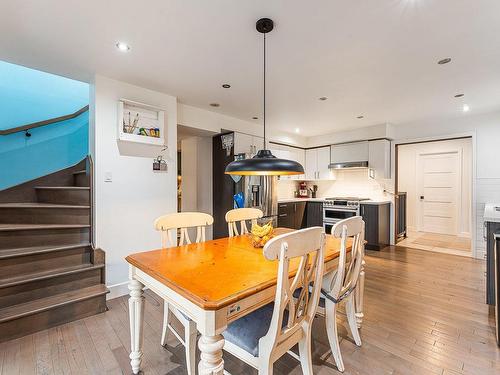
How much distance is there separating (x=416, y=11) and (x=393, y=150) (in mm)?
3704

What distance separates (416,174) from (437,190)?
0.61 metres

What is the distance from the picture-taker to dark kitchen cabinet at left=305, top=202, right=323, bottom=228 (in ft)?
17.5

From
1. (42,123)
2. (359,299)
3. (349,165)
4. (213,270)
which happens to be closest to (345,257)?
(359,299)

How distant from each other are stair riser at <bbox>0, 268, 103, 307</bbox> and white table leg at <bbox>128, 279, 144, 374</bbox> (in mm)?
1309

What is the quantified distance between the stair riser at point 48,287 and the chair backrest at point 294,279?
220cm

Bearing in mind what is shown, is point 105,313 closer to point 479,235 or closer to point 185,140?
point 185,140

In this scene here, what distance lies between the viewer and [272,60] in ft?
7.95

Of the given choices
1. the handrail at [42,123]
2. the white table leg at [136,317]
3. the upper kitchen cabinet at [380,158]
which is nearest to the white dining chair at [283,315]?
the white table leg at [136,317]

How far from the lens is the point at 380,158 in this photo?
191 inches

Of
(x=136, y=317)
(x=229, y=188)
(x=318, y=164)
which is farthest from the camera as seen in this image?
(x=318, y=164)

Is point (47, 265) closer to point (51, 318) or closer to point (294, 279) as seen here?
point (51, 318)

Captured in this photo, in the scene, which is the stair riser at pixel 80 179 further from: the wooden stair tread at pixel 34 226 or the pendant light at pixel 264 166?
the pendant light at pixel 264 166

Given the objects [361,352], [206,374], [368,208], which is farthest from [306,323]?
[368,208]

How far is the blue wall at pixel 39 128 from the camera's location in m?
3.13
